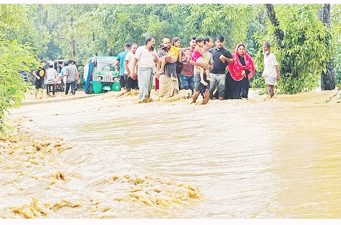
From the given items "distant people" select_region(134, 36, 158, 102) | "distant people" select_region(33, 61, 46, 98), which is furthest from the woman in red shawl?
"distant people" select_region(33, 61, 46, 98)

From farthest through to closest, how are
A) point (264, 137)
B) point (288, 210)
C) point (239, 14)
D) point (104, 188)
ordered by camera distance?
point (239, 14), point (264, 137), point (104, 188), point (288, 210)

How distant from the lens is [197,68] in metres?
11.3

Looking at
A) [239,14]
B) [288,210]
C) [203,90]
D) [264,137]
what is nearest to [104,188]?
[288,210]

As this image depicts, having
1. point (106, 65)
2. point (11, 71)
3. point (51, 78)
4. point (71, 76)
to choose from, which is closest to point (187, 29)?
point (106, 65)

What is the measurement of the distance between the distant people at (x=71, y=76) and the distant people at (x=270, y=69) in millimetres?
3941

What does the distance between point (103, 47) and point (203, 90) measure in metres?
4.99

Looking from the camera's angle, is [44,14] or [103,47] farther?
[103,47]

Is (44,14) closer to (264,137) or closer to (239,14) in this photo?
(239,14)

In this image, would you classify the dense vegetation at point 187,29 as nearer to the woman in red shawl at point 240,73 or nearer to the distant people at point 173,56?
the woman in red shawl at point 240,73

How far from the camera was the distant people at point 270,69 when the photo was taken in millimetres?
12484

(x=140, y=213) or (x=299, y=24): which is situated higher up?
(x=299, y=24)

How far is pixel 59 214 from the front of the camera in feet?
15.8

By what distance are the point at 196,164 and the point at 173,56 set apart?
19.5 ft

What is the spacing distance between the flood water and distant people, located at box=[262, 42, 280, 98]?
5.36 feet
